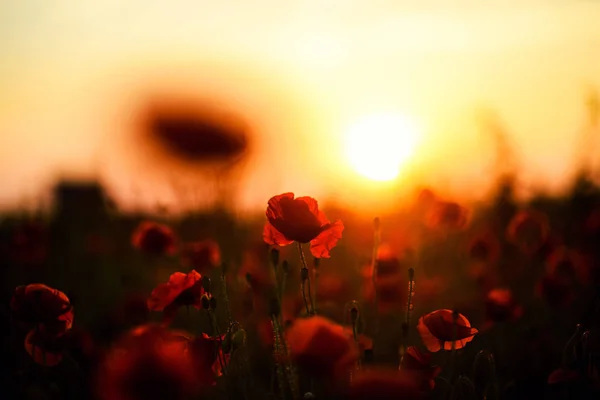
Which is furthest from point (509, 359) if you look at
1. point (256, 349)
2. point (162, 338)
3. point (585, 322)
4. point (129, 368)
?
point (129, 368)

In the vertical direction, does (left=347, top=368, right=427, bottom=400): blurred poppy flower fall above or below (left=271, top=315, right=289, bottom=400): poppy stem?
above

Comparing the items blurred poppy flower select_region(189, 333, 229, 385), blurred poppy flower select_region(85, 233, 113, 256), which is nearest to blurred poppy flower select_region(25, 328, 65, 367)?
blurred poppy flower select_region(189, 333, 229, 385)

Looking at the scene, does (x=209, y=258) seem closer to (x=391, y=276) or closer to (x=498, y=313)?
(x=391, y=276)

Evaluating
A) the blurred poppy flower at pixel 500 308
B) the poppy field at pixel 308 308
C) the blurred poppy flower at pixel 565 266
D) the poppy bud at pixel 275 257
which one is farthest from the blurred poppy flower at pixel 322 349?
the blurred poppy flower at pixel 565 266

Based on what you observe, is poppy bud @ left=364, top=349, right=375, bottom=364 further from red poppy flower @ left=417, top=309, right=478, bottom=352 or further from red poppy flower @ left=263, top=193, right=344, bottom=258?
red poppy flower @ left=263, top=193, right=344, bottom=258

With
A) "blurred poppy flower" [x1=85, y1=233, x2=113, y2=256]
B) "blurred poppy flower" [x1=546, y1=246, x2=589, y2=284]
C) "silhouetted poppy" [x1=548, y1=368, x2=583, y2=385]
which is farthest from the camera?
A: "blurred poppy flower" [x1=85, y1=233, x2=113, y2=256]

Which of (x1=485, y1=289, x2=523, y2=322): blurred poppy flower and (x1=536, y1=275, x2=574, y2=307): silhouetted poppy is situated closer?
(x1=485, y1=289, x2=523, y2=322): blurred poppy flower
